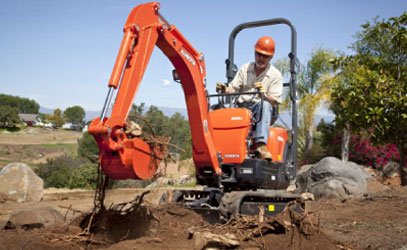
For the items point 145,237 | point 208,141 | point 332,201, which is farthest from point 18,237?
point 332,201

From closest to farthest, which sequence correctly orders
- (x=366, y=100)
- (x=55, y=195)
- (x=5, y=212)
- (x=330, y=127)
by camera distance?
(x=5, y=212) < (x=366, y=100) < (x=55, y=195) < (x=330, y=127)

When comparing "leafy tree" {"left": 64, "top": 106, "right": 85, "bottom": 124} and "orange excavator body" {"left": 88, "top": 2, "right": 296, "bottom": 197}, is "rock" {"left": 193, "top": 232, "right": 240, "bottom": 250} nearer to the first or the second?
"orange excavator body" {"left": 88, "top": 2, "right": 296, "bottom": 197}

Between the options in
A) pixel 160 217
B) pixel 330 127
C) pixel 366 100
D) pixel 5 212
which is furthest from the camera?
pixel 330 127

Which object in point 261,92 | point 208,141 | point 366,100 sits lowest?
point 208,141

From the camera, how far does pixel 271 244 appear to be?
5254 mm

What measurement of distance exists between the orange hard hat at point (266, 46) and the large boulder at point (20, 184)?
8.07 metres

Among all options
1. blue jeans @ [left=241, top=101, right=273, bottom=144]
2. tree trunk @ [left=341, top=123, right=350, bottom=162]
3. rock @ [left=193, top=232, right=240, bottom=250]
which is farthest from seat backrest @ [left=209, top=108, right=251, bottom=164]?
tree trunk @ [left=341, top=123, right=350, bottom=162]

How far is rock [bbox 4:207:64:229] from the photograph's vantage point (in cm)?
630

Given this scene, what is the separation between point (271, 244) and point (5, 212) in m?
6.82

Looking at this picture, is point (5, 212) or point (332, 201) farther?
point (332, 201)

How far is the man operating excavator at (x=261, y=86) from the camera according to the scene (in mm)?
6431

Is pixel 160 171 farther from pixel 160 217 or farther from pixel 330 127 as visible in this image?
pixel 330 127

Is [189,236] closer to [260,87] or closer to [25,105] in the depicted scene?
[260,87]

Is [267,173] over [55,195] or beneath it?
over
